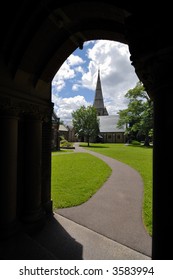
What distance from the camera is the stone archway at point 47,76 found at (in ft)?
5.90

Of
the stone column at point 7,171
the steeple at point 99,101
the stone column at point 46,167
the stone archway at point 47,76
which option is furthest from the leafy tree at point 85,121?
the stone column at point 7,171

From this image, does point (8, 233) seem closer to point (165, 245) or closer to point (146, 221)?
point (165, 245)

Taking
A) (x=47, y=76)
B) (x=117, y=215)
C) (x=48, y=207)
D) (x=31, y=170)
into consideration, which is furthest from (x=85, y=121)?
(x=31, y=170)

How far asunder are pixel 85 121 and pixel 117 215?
40875 mm

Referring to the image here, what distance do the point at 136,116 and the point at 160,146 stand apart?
39.0m

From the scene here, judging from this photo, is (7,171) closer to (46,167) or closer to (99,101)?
(46,167)

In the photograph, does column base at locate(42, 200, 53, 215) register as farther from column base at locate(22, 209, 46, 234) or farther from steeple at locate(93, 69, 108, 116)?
steeple at locate(93, 69, 108, 116)

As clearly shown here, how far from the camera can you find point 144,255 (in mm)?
3562

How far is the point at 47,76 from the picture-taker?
15.0 ft

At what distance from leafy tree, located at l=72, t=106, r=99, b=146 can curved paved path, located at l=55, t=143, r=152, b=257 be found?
37357 millimetres

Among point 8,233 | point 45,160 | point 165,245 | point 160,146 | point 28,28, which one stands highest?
point 28,28
